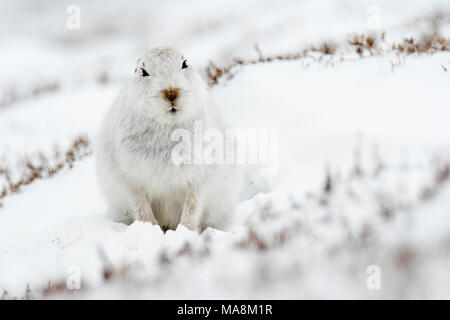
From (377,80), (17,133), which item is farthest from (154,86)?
(17,133)

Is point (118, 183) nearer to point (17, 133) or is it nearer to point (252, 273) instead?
point (252, 273)

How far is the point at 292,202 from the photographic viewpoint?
3990mm

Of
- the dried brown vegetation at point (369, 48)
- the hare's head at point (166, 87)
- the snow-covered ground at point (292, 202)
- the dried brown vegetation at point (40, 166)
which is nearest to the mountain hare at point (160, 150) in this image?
the hare's head at point (166, 87)

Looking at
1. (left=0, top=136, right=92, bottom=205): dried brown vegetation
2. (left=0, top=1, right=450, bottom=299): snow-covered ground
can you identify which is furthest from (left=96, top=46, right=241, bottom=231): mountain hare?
(left=0, top=136, right=92, bottom=205): dried brown vegetation

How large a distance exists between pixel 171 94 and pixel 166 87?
0.08 meters

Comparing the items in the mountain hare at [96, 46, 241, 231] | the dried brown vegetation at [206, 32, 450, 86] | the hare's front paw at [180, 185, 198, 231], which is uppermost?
the dried brown vegetation at [206, 32, 450, 86]

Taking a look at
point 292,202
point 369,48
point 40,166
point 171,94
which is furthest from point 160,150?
point 369,48

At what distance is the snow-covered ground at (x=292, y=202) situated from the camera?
8.55ft

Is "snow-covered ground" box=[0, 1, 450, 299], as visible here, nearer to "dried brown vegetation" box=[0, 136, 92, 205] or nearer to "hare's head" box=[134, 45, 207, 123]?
"dried brown vegetation" box=[0, 136, 92, 205]

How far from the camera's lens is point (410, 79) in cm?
645

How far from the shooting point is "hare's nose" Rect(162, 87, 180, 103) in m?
4.23
